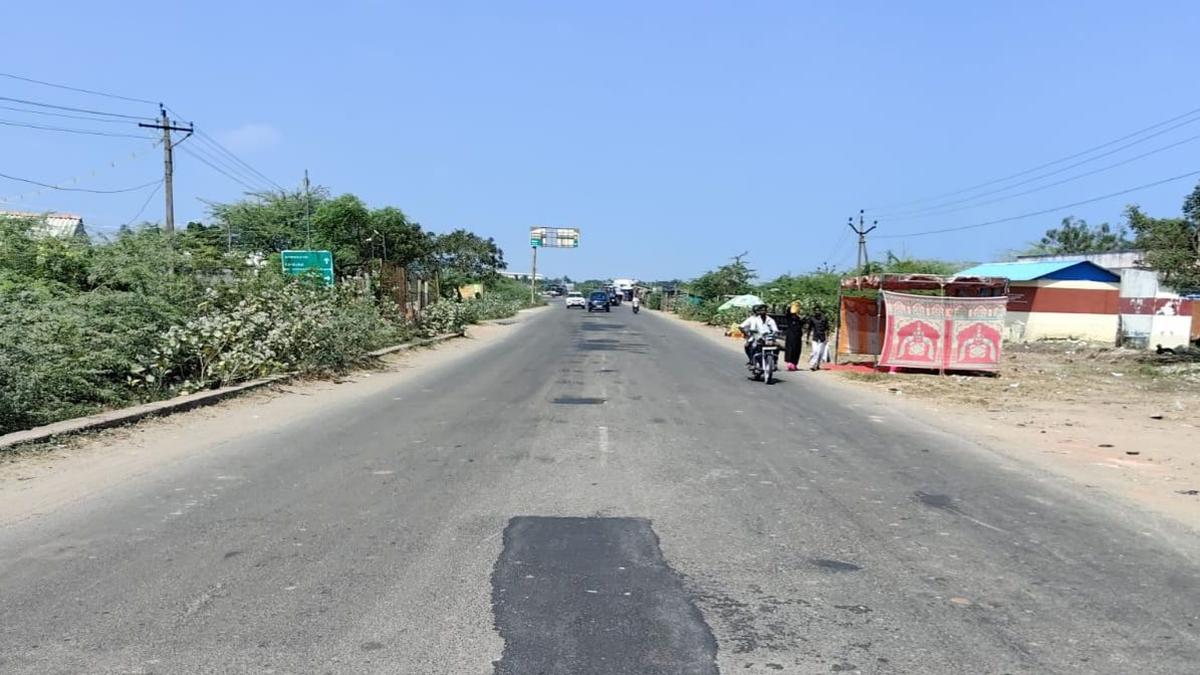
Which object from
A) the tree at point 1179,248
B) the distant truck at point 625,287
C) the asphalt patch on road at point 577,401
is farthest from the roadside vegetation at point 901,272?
the distant truck at point 625,287

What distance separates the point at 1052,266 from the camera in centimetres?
3325

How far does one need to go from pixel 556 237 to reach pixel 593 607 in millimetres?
92813

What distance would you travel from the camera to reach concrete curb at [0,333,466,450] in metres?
8.84

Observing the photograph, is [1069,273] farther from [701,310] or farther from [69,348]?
[69,348]

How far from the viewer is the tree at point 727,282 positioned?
60312 millimetres

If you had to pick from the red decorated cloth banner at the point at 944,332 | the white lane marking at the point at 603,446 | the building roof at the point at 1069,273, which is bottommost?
the white lane marking at the point at 603,446

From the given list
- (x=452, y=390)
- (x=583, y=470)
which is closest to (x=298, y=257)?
(x=452, y=390)

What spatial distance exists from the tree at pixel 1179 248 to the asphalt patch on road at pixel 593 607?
21.0 meters

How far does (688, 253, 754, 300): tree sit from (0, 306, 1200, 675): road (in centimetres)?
5090

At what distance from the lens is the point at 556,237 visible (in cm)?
9650

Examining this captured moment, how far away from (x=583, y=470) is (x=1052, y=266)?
3065cm

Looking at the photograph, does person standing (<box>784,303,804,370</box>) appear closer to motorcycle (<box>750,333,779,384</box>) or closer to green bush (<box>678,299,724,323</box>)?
motorcycle (<box>750,333,779,384</box>)

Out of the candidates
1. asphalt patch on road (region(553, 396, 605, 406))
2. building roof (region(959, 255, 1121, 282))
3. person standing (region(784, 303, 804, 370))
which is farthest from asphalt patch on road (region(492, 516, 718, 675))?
building roof (region(959, 255, 1121, 282))

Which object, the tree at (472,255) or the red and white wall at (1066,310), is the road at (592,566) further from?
the tree at (472,255)
